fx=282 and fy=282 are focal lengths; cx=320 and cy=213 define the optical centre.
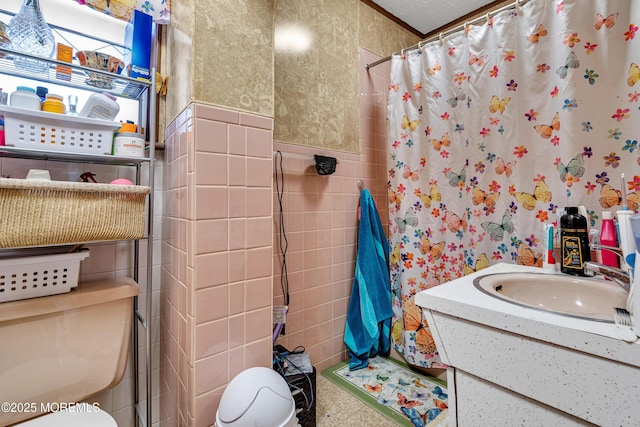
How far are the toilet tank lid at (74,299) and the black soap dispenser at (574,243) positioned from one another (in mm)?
1483

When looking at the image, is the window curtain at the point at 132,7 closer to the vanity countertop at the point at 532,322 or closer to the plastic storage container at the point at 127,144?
the plastic storage container at the point at 127,144

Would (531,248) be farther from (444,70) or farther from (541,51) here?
(444,70)

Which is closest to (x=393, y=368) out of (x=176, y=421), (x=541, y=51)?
(x=176, y=421)

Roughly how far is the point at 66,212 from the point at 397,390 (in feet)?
5.16

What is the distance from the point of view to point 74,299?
857mm

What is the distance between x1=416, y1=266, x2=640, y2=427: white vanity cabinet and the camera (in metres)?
0.52

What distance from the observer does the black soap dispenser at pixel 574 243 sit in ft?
3.12

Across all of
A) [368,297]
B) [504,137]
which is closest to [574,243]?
[504,137]

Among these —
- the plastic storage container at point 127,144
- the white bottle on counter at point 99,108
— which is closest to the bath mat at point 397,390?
the plastic storage container at point 127,144

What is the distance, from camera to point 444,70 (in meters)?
1.46

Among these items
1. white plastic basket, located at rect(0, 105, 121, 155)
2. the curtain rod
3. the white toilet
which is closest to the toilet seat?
the white toilet

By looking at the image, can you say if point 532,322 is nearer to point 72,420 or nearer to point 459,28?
point 72,420

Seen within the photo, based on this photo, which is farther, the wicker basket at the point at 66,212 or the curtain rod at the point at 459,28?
the curtain rod at the point at 459,28

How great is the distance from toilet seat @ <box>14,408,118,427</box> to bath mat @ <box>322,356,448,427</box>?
3.47 ft
